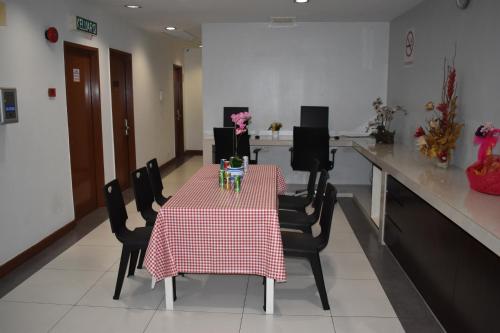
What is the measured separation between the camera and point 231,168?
346 centimetres

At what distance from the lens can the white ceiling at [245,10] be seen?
5.06 metres

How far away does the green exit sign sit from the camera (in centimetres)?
469

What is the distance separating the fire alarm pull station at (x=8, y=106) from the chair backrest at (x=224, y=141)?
2636mm

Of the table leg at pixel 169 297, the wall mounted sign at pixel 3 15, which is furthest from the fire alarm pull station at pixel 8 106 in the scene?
the table leg at pixel 169 297

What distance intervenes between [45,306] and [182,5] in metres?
3.62

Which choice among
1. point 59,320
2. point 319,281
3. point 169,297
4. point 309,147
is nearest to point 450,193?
point 319,281

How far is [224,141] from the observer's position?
5820 mm

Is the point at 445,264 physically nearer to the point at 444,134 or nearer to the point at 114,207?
the point at 444,134

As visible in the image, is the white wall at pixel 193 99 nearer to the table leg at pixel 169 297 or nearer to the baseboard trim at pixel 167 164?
the baseboard trim at pixel 167 164

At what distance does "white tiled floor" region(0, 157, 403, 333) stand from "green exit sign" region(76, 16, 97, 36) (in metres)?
2.48

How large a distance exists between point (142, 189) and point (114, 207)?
1.79 ft

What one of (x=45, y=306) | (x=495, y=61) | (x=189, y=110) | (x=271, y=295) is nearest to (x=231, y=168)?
(x=271, y=295)

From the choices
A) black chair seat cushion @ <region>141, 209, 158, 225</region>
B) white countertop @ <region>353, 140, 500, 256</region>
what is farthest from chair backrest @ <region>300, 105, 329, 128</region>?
black chair seat cushion @ <region>141, 209, 158, 225</region>

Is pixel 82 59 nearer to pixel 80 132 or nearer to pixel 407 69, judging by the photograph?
pixel 80 132
